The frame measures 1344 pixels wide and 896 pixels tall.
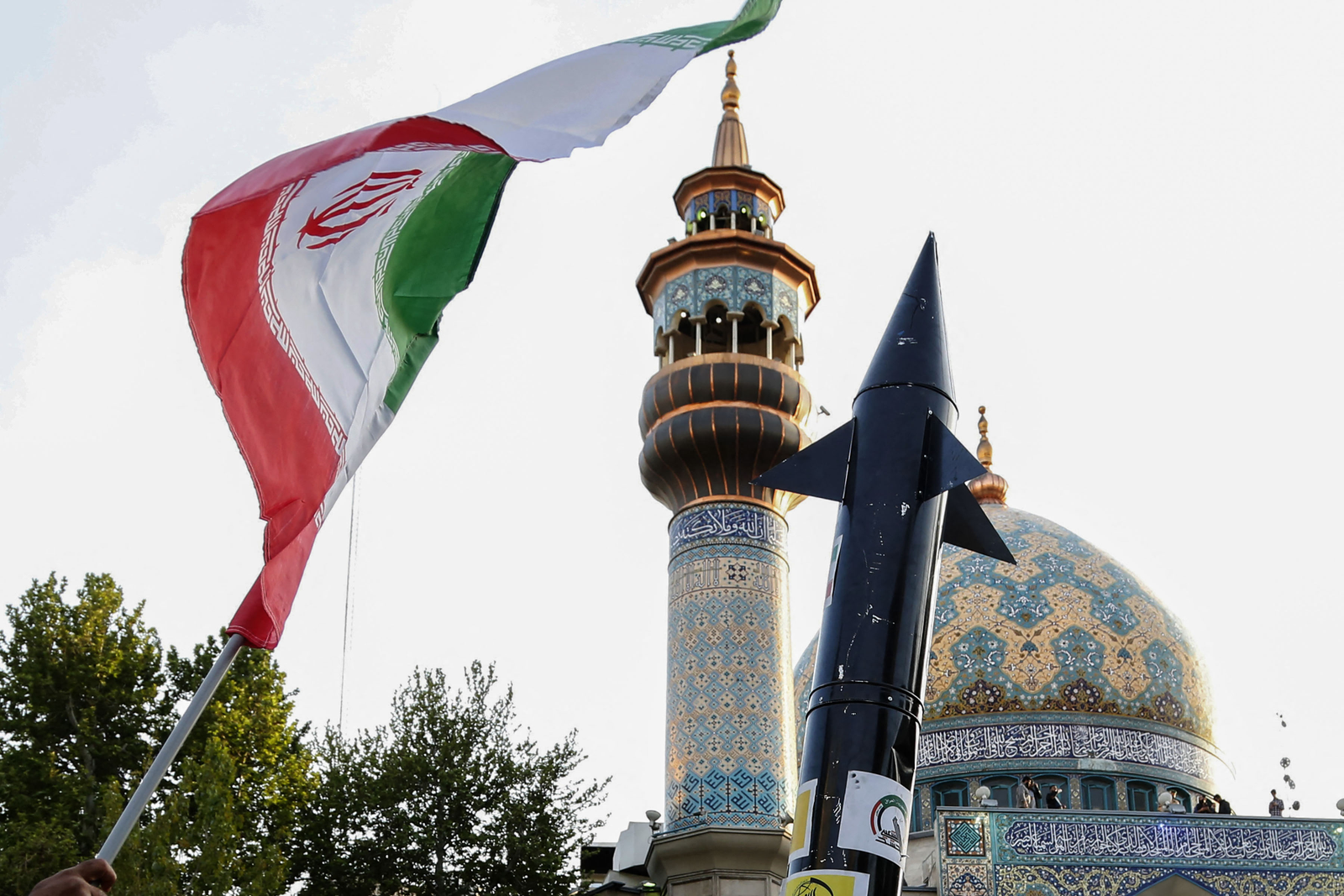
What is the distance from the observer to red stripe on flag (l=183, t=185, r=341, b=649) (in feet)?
15.0

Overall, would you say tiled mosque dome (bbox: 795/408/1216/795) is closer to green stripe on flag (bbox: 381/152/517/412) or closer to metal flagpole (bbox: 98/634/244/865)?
green stripe on flag (bbox: 381/152/517/412)

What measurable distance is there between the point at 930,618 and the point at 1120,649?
13.0m

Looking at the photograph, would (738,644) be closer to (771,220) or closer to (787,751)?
(787,751)

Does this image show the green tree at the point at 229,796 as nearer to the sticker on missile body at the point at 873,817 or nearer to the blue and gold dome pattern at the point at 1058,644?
the sticker on missile body at the point at 873,817

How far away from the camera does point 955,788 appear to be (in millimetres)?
20172

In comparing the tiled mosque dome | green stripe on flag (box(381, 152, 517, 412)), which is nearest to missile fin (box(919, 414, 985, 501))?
green stripe on flag (box(381, 152, 517, 412))

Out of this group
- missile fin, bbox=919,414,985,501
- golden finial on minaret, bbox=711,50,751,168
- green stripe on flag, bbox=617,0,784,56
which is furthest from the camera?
golden finial on minaret, bbox=711,50,751,168

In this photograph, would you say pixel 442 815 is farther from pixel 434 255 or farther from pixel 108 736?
pixel 434 255

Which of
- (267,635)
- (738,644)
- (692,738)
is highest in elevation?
(738,644)

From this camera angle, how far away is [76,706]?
16297mm

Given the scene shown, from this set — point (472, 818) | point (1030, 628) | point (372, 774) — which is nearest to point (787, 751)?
point (472, 818)

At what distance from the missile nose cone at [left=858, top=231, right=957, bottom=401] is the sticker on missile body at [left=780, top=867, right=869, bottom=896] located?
3130 millimetres

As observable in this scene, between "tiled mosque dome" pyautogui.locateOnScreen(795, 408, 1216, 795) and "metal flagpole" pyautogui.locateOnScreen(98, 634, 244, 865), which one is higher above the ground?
"tiled mosque dome" pyautogui.locateOnScreen(795, 408, 1216, 795)

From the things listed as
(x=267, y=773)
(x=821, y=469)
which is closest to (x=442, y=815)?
(x=267, y=773)
